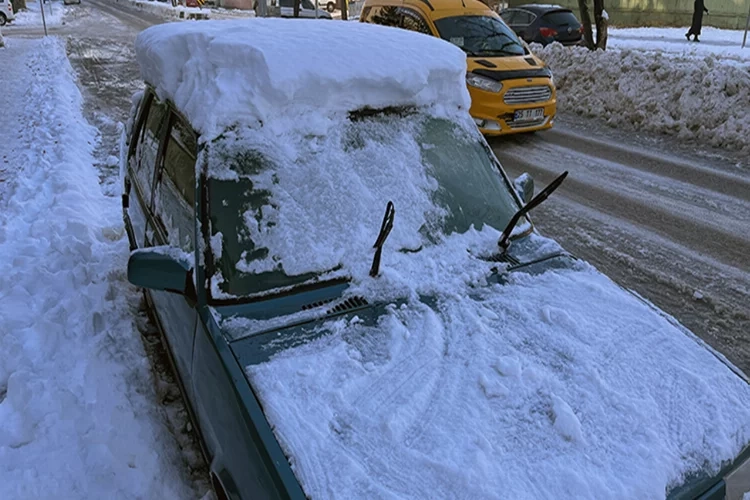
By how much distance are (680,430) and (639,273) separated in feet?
11.6

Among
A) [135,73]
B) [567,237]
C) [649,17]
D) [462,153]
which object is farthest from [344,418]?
[649,17]

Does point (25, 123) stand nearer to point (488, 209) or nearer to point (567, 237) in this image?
point (567, 237)

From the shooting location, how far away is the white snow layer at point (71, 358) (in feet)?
9.12

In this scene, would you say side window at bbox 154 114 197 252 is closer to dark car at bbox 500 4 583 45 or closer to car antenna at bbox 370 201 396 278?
car antenna at bbox 370 201 396 278

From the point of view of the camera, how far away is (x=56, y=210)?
223 inches

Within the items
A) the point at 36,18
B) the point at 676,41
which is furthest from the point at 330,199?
the point at 36,18

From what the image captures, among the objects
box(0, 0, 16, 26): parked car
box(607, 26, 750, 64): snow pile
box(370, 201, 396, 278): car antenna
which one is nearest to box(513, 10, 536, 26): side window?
box(607, 26, 750, 64): snow pile

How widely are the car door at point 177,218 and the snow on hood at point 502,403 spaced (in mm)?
731

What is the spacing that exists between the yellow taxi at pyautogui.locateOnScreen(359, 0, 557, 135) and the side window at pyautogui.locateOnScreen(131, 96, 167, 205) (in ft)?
20.7

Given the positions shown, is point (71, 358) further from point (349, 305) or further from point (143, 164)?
point (349, 305)

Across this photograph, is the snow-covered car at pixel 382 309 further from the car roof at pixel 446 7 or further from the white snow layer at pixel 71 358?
the car roof at pixel 446 7

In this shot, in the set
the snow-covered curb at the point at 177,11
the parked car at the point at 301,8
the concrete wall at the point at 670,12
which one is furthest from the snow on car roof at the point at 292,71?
the snow-covered curb at the point at 177,11

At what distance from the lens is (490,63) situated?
962 cm

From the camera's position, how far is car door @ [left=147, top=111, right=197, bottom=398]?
2.56 meters
